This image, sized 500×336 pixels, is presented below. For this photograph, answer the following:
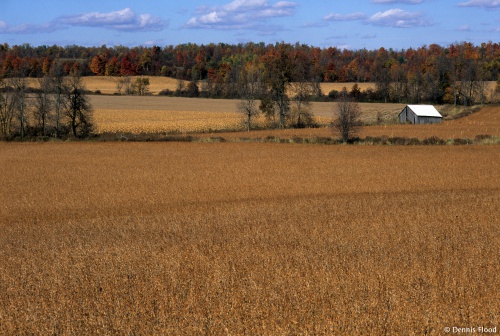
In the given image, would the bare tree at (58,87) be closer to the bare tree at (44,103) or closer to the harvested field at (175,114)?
the bare tree at (44,103)

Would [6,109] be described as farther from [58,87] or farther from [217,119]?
[217,119]

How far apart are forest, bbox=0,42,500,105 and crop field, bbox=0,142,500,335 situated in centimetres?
3982

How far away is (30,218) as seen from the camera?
21.7m

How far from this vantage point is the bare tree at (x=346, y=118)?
4603 centimetres

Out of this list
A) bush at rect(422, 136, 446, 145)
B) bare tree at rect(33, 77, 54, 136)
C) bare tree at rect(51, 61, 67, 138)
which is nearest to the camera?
bush at rect(422, 136, 446, 145)

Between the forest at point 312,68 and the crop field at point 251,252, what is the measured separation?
39.8 metres

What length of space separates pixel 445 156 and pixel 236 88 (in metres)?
83.2

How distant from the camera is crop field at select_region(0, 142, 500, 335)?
8.86 m

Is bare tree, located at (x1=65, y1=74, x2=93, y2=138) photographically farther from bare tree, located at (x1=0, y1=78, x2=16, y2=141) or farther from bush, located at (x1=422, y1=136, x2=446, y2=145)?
bush, located at (x1=422, y1=136, x2=446, y2=145)

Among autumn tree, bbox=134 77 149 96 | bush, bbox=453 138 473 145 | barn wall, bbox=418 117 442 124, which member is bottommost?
bush, bbox=453 138 473 145

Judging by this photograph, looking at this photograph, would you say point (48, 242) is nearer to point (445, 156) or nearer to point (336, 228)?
point (336, 228)

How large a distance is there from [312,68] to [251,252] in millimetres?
131213

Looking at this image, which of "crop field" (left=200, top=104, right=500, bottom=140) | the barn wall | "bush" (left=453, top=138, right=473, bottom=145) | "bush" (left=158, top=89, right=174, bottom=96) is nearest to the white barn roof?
the barn wall

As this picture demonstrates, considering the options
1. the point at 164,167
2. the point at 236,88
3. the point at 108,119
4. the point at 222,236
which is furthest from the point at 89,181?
the point at 236,88
